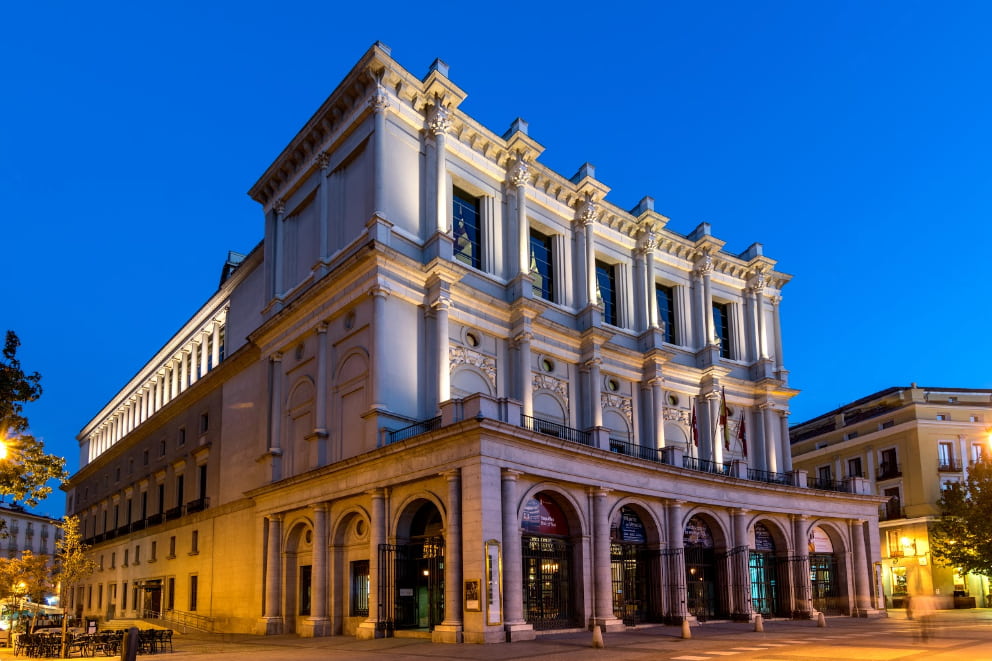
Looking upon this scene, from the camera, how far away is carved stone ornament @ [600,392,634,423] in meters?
41.6

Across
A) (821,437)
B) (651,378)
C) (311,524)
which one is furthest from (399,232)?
(821,437)

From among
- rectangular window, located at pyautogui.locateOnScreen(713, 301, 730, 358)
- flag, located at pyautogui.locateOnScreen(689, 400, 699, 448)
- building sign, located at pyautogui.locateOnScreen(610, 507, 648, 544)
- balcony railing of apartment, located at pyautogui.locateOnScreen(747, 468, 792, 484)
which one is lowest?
building sign, located at pyautogui.locateOnScreen(610, 507, 648, 544)

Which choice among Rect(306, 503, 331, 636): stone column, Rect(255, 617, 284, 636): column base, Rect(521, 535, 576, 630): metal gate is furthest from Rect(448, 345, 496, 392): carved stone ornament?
Rect(255, 617, 284, 636): column base

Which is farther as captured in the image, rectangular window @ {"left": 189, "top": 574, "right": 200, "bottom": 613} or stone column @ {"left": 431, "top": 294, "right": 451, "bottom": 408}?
rectangular window @ {"left": 189, "top": 574, "right": 200, "bottom": 613}

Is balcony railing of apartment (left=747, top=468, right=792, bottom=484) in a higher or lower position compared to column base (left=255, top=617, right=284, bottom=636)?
higher

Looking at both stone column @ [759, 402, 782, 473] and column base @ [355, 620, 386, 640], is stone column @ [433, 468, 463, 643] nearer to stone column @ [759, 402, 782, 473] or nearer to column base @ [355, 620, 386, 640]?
column base @ [355, 620, 386, 640]

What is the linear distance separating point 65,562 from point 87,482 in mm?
43182

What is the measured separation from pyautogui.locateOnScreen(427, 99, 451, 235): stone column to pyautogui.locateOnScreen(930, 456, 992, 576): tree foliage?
36823 mm

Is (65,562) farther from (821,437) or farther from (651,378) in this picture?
(821,437)

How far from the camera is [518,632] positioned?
26109 mm

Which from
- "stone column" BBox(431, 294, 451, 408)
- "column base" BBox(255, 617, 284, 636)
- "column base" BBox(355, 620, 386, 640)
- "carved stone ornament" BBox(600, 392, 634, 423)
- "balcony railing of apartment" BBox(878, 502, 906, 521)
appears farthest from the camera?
"balcony railing of apartment" BBox(878, 502, 906, 521)

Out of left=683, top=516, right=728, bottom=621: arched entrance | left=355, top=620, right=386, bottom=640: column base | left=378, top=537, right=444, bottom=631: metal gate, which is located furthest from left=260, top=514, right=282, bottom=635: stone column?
left=683, top=516, right=728, bottom=621: arched entrance

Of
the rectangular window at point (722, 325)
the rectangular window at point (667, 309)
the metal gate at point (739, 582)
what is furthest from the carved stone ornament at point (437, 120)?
the rectangular window at point (722, 325)

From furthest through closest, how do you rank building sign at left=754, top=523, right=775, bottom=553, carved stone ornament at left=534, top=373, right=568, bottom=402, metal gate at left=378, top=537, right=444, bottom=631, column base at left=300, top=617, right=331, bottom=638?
building sign at left=754, top=523, right=775, bottom=553, carved stone ornament at left=534, top=373, right=568, bottom=402, column base at left=300, top=617, right=331, bottom=638, metal gate at left=378, top=537, right=444, bottom=631
